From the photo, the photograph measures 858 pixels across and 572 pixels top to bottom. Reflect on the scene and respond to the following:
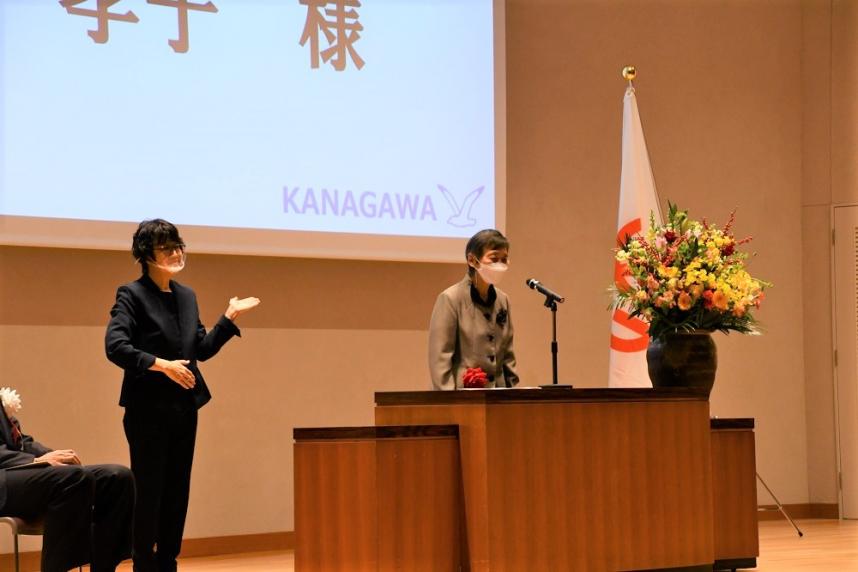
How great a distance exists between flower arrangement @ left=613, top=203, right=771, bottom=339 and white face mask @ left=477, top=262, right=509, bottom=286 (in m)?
0.51

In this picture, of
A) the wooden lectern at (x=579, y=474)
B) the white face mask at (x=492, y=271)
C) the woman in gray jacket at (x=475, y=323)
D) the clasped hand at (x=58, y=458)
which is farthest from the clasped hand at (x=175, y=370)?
the white face mask at (x=492, y=271)

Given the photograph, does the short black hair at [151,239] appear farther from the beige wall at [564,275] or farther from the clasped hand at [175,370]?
the beige wall at [564,275]

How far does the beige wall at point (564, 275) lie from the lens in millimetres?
5941

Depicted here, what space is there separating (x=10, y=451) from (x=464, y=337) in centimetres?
175

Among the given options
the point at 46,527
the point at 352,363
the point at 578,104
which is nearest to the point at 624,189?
the point at 578,104

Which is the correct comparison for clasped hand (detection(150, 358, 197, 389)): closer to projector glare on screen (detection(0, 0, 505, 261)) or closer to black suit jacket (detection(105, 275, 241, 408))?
black suit jacket (detection(105, 275, 241, 408))

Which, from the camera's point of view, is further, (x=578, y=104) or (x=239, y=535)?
(x=578, y=104)

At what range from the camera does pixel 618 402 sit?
4.31m

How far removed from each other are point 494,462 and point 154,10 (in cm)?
310

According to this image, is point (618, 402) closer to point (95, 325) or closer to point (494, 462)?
point (494, 462)

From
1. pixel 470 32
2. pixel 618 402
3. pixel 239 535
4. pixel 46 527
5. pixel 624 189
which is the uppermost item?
pixel 470 32

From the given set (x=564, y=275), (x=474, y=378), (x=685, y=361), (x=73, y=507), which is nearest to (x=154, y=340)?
(x=73, y=507)

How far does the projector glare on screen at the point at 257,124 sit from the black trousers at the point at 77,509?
1.79m

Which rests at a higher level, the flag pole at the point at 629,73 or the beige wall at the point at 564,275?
the flag pole at the point at 629,73
